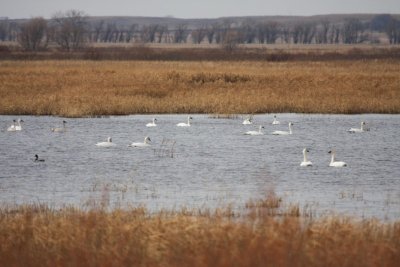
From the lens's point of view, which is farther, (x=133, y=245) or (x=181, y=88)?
(x=181, y=88)

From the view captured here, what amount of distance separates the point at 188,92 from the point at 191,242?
95.0ft

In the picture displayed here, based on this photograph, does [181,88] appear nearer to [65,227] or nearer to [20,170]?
[20,170]

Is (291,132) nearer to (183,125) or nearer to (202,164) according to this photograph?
(183,125)

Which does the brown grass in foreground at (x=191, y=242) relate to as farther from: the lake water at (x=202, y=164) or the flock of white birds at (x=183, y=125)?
the flock of white birds at (x=183, y=125)

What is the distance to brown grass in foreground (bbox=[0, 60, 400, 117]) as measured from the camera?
35312mm

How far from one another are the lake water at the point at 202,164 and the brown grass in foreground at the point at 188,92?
92 cm

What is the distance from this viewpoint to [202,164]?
73.5 ft

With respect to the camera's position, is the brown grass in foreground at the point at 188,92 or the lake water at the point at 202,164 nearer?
the lake water at the point at 202,164

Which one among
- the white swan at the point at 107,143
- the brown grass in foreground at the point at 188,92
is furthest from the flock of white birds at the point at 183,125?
the brown grass in foreground at the point at 188,92

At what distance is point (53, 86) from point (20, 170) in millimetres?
22021

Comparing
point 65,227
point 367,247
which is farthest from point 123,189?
point 367,247

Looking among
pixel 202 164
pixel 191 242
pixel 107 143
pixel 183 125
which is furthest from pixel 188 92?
pixel 191 242

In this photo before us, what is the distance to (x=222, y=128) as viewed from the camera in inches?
1221

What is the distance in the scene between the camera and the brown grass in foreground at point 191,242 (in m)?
10.3
